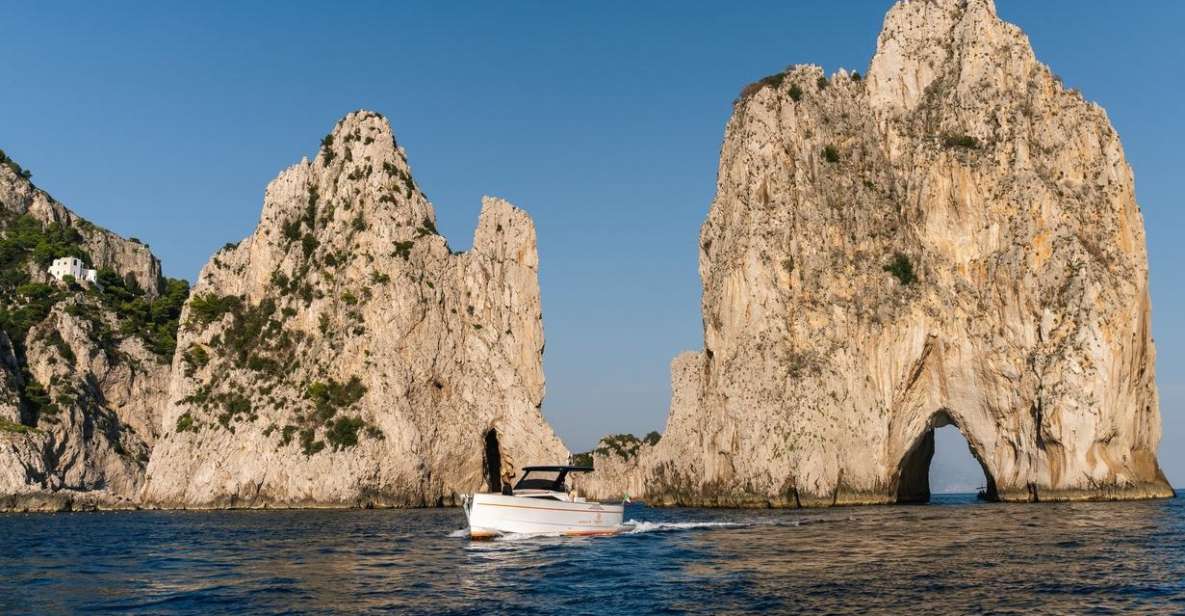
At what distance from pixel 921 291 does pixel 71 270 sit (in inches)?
4113

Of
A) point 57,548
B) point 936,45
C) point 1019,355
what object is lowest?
point 57,548

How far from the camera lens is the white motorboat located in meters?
48.8

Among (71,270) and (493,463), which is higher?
(71,270)

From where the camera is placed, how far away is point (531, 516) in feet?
163

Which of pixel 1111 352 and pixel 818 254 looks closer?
pixel 1111 352

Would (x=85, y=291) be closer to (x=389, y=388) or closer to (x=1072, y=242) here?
(x=389, y=388)

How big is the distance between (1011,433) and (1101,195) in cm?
2301

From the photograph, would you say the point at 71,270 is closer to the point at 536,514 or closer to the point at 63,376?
the point at 63,376

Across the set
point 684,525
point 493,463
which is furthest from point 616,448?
point 684,525

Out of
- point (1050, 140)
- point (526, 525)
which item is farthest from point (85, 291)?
point (1050, 140)

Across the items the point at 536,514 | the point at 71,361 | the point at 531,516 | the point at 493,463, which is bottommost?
the point at 531,516

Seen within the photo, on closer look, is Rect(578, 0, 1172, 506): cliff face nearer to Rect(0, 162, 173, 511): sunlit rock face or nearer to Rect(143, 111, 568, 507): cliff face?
Rect(143, 111, 568, 507): cliff face

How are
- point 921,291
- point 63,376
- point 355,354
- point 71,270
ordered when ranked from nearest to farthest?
point 921,291 < point 355,354 < point 63,376 < point 71,270

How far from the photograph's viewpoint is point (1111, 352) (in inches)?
3216
